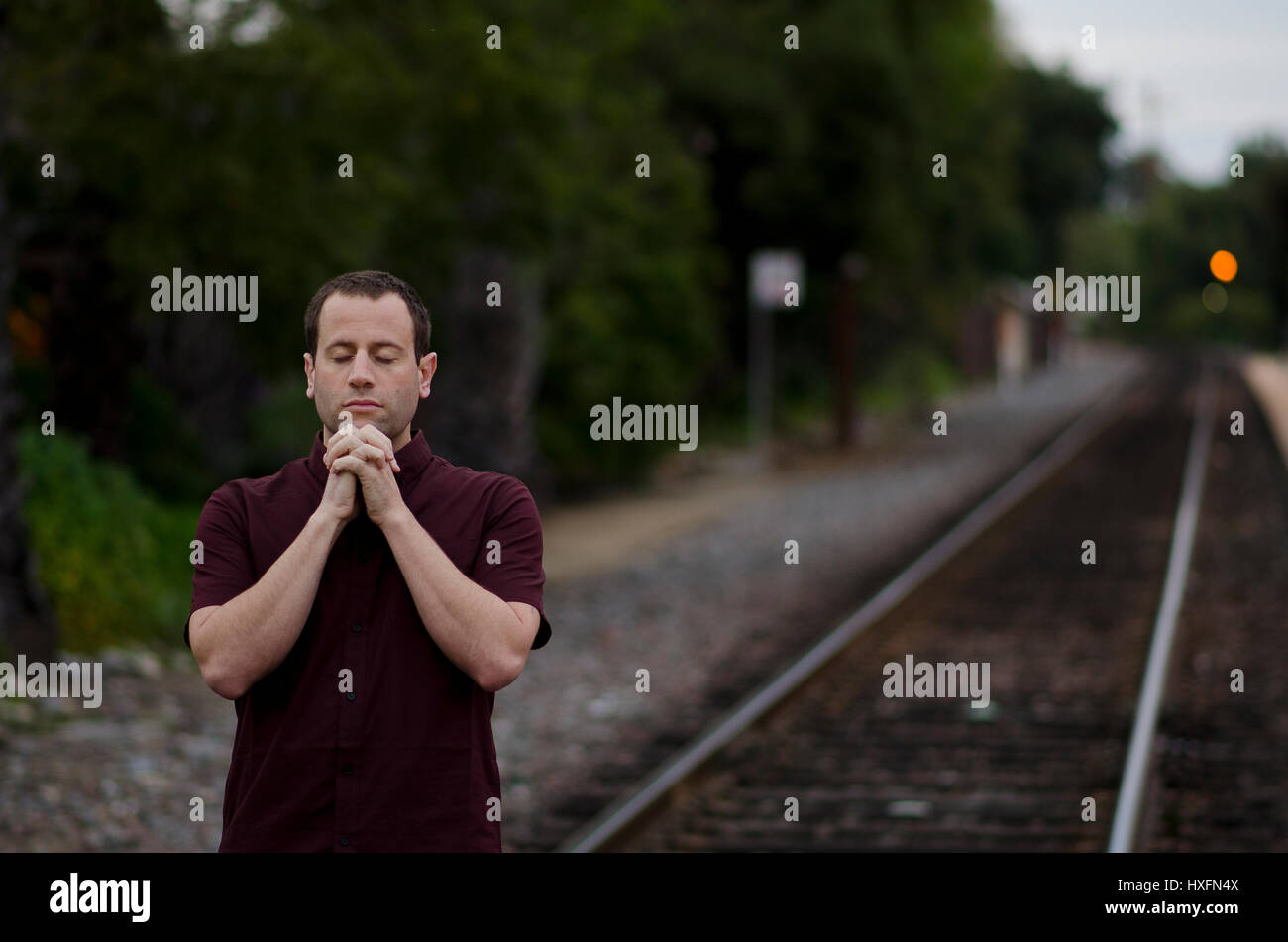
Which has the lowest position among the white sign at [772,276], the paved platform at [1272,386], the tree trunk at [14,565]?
the tree trunk at [14,565]

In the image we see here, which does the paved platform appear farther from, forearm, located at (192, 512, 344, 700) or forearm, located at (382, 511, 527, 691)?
forearm, located at (192, 512, 344, 700)

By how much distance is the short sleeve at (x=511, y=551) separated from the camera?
105 inches

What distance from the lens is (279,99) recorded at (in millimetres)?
11383

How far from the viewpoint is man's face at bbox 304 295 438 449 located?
262 centimetres

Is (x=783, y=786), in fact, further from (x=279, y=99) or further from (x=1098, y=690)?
(x=279, y=99)

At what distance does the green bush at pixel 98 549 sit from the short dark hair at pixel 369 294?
Answer: 844 cm

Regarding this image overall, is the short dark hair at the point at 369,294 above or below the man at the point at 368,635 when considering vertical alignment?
above

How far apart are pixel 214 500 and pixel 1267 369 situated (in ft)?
231

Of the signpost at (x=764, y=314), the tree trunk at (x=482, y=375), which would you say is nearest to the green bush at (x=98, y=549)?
the tree trunk at (x=482, y=375)

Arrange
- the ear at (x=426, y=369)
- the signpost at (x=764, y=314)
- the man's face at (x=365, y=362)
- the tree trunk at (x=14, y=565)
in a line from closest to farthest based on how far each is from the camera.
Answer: the man's face at (x=365, y=362), the ear at (x=426, y=369), the tree trunk at (x=14, y=565), the signpost at (x=764, y=314)

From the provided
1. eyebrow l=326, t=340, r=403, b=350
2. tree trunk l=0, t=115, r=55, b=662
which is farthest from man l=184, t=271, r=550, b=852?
tree trunk l=0, t=115, r=55, b=662

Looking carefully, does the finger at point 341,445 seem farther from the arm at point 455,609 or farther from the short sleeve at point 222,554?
the short sleeve at point 222,554

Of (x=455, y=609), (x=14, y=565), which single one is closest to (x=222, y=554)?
(x=455, y=609)
